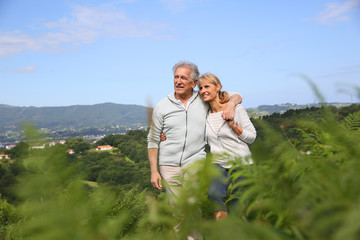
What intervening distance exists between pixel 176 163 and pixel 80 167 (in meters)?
2.96

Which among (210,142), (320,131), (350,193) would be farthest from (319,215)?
(210,142)

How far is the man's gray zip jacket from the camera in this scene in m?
4.00

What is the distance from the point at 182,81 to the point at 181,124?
594 millimetres

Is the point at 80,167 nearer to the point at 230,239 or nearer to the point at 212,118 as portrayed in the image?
the point at 230,239

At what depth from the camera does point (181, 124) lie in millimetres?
4055

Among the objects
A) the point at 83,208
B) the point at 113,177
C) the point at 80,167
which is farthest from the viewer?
the point at 113,177

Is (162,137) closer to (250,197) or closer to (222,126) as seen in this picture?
(222,126)

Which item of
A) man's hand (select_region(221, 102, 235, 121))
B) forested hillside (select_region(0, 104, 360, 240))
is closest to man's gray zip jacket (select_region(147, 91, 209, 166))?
man's hand (select_region(221, 102, 235, 121))

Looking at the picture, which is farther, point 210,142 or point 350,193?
point 210,142

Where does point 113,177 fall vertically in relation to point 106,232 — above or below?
below

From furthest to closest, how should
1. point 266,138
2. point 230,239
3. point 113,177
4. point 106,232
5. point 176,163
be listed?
point 113,177
point 176,163
point 266,138
point 106,232
point 230,239

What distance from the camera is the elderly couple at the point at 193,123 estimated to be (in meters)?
3.60

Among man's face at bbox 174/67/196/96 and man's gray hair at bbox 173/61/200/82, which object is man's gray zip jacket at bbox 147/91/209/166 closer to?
man's face at bbox 174/67/196/96

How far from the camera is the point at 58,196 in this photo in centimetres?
104
